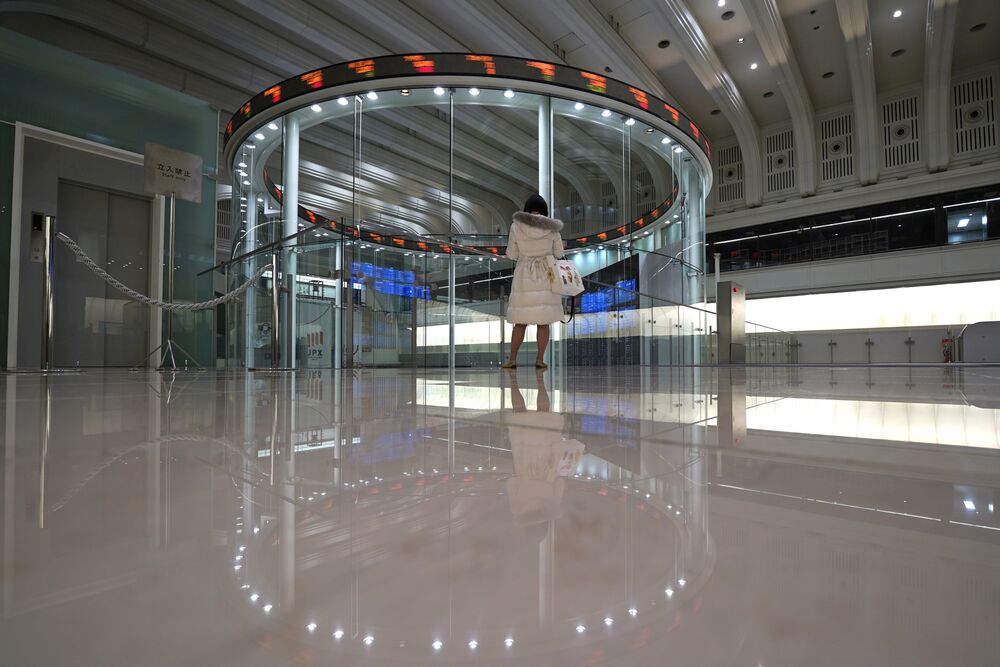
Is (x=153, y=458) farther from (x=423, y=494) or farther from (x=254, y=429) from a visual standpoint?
(x=423, y=494)

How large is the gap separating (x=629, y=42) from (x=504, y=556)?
47.6 ft

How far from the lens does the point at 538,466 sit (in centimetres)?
68

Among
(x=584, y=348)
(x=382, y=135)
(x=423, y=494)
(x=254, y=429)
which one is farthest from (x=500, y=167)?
(x=423, y=494)

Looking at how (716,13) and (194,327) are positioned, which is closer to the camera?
(194,327)

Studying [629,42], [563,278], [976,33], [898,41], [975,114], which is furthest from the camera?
[975,114]

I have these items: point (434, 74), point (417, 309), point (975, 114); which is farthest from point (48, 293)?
point (975, 114)

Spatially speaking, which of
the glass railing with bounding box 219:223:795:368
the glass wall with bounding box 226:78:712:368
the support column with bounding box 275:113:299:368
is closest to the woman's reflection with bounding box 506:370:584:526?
the glass railing with bounding box 219:223:795:368

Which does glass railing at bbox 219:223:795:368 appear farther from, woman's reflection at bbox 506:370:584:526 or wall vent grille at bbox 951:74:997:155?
wall vent grille at bbox 951:74:997:155

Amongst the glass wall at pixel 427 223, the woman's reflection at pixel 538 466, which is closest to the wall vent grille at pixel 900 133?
the glass wall at pixel 427 223

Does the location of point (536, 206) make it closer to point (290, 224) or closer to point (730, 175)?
point (290, 224)

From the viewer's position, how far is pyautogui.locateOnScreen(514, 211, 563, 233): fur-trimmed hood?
4.60 m

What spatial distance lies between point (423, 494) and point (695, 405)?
50.4 inches

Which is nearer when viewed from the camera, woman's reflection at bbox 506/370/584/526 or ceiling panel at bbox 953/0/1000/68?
woman's reflection at bbox 506/370/584/526

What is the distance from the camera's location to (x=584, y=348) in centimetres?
786
